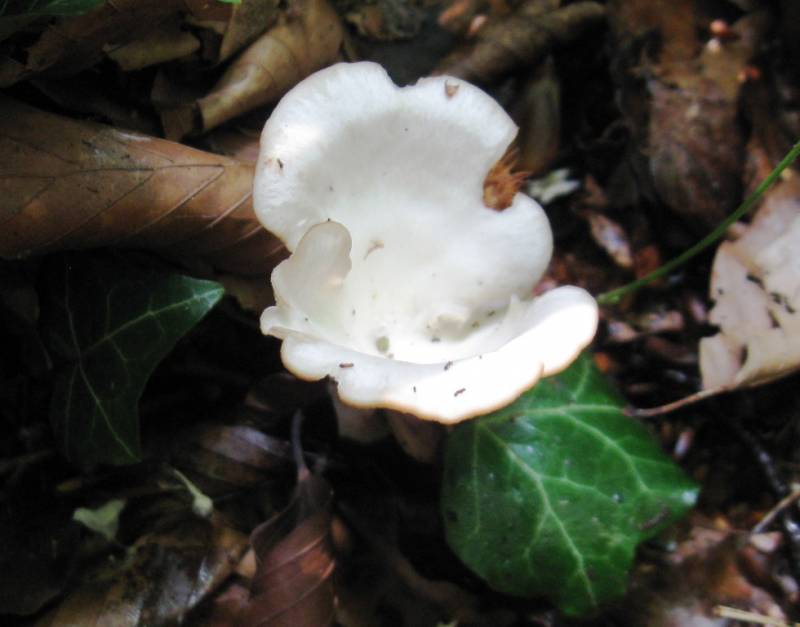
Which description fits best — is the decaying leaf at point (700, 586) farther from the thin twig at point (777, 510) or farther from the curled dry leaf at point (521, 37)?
the curled dry leaf at point (521, 37)

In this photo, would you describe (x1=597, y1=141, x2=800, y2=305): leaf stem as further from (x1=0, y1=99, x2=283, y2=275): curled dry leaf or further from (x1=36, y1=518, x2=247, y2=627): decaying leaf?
(x1=36, y1=518, x2=247, y2=627): decaying leaf

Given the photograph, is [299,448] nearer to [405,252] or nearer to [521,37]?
[405,252]

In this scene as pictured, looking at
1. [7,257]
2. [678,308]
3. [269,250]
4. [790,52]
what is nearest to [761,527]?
[678,308]

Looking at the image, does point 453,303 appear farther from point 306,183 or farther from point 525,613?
point 525,613

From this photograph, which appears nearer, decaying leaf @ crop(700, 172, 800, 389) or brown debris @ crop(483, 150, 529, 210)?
brown debris @ crop(483, 150, 529, 210)

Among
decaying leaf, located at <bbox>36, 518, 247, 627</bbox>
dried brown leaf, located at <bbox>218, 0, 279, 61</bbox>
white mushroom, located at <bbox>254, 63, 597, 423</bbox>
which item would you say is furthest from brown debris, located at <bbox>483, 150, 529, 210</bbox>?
decaying leaf, located at <bbox>36, 518, 247, 627</bbox>

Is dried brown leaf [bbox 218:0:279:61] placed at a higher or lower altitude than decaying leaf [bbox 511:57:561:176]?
higher
